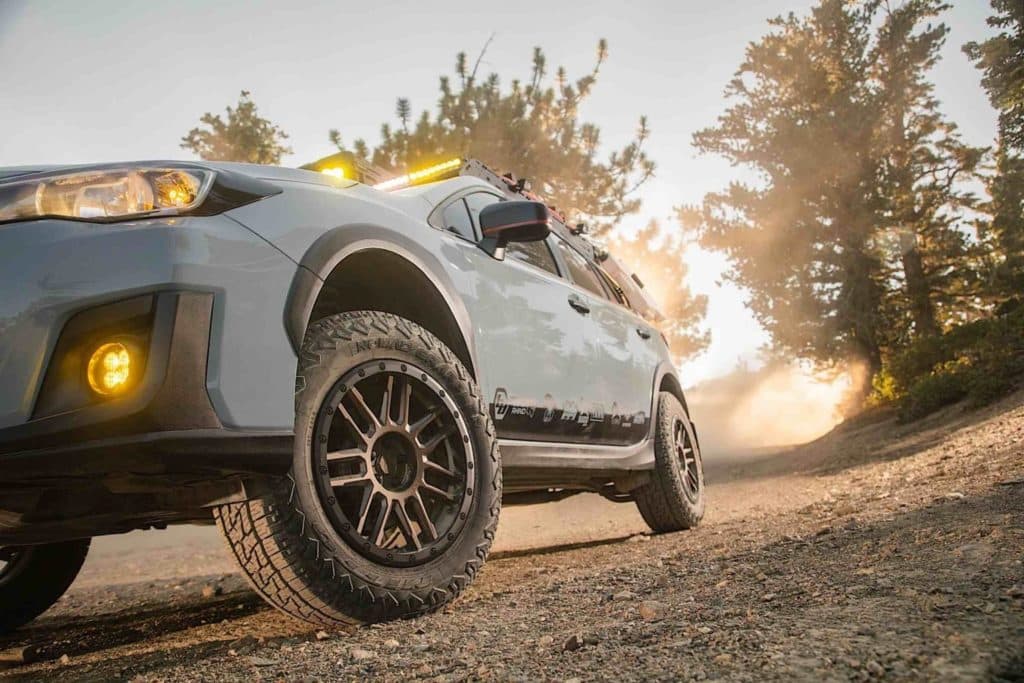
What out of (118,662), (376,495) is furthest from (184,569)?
(376,495)

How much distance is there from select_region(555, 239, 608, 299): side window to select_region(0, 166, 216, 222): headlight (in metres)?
2.28

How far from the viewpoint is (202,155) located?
18047 millimetres

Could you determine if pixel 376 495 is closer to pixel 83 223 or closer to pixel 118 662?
pixel 118 662

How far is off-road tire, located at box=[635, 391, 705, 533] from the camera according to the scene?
4.21 m

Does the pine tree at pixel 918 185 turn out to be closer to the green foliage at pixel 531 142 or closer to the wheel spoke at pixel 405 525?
the green foliage at pixel 531 142

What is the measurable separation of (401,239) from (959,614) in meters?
1.73

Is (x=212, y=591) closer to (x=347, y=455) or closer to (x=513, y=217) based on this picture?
(x=347, y=455)

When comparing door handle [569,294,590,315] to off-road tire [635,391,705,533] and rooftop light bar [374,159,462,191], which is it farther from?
off-road tire [635,391,705,533]

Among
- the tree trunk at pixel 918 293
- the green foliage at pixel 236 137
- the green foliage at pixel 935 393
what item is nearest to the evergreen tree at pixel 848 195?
the tree trunk at pixel 918 293

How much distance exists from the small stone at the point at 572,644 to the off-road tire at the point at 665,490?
2.73 meters

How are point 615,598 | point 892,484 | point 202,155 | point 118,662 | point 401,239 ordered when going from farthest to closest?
point 202,155, point 892,484, point 401,239, point 615,598, point 118,662

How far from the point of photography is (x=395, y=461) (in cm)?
212

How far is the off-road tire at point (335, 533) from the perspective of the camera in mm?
1750

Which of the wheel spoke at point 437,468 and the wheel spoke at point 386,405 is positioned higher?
the wheel spoke at point 386,405
